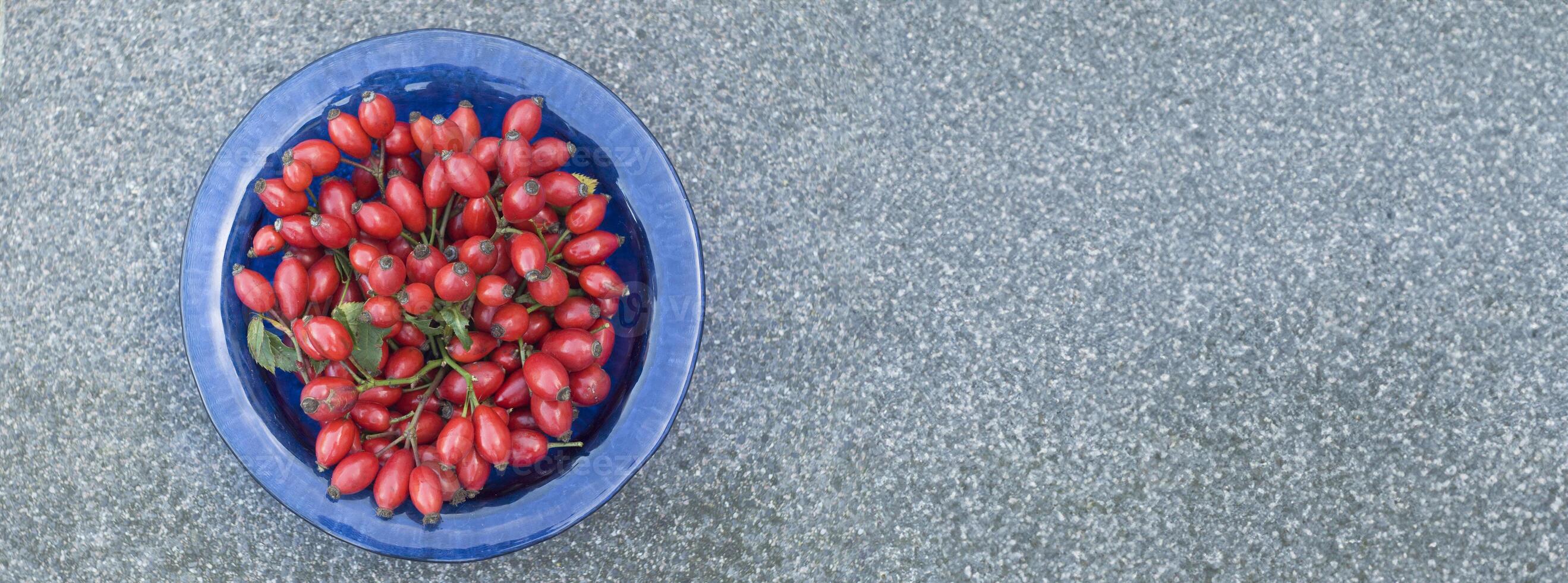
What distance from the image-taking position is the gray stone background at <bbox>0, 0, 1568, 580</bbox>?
118cm

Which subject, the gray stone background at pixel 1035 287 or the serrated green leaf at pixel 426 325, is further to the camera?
the gray stone background at pixel 1035 287

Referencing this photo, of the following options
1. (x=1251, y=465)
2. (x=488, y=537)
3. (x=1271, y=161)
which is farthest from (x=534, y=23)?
(x=1251, y=465)

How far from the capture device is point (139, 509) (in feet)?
3.88

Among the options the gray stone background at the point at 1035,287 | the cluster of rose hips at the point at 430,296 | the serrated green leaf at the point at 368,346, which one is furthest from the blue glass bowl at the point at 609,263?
the gray stone background at the point at 1035,287

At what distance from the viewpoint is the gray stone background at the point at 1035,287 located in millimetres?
1183

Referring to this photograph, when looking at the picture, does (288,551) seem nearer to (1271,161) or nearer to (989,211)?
(989,211)

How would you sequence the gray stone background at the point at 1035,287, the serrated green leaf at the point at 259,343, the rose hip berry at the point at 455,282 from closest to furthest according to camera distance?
the rose hip berry at the point at 455,282 < the serrated green leaf at the point at 259,343 < the gray stone background at the point at 1035,287

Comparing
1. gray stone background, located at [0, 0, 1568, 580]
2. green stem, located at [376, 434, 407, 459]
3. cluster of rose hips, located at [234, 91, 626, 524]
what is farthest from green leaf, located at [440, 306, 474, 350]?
gray stone background, located at [0, 0, 1568, 580]

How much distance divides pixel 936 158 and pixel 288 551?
3.19 feet

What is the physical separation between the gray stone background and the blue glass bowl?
1.11 feet

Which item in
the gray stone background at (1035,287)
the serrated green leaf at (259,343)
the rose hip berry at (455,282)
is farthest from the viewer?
the gray stone background at (1035,287)

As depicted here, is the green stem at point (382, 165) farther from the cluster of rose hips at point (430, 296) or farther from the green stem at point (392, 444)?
the green stem at point (392, 444)

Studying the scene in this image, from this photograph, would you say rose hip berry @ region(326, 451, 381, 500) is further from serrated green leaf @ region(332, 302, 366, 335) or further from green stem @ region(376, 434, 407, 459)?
serrated green leaf @ region(332, 302, 366, 335)

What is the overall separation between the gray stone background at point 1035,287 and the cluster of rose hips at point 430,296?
1.39ft
